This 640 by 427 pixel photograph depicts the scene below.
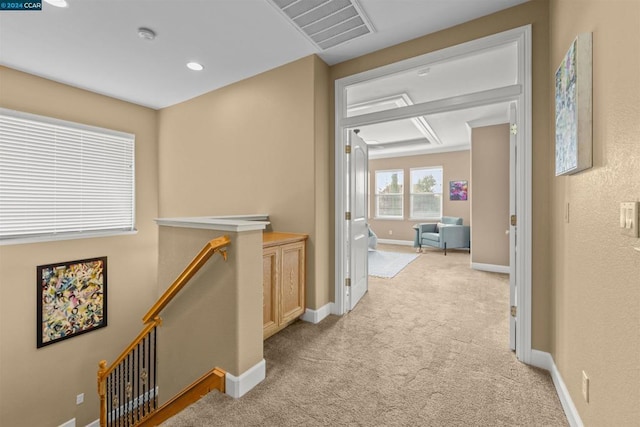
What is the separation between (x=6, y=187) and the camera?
128 inches

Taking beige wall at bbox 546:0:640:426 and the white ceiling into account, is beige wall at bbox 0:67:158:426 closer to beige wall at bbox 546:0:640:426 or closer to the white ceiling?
the white ceiling

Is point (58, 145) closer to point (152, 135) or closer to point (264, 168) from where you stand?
point (152, 135)

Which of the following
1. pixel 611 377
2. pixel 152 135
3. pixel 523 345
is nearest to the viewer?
pixel 611 377

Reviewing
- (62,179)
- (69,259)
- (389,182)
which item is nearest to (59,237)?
(69,259)

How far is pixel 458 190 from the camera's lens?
7.85 meters

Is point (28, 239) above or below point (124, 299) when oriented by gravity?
above

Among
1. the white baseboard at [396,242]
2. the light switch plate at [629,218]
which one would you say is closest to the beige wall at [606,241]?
the light switch plate at [629,218]

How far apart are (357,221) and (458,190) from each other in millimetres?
5659

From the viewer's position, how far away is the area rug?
5.04m

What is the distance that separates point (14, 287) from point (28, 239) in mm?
556

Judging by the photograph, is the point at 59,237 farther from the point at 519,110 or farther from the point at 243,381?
the point at 519,110

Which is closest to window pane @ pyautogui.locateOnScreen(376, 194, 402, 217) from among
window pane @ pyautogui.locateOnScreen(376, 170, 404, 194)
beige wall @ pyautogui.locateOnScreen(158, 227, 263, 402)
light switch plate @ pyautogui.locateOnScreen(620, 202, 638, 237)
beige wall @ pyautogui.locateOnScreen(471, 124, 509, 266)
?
window pane @ pyautogui.locateOnScreen(376, 170, 404, 194)

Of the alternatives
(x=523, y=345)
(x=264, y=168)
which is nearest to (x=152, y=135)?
(x=264, y=168)

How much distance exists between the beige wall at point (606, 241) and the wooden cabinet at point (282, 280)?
205 cm
